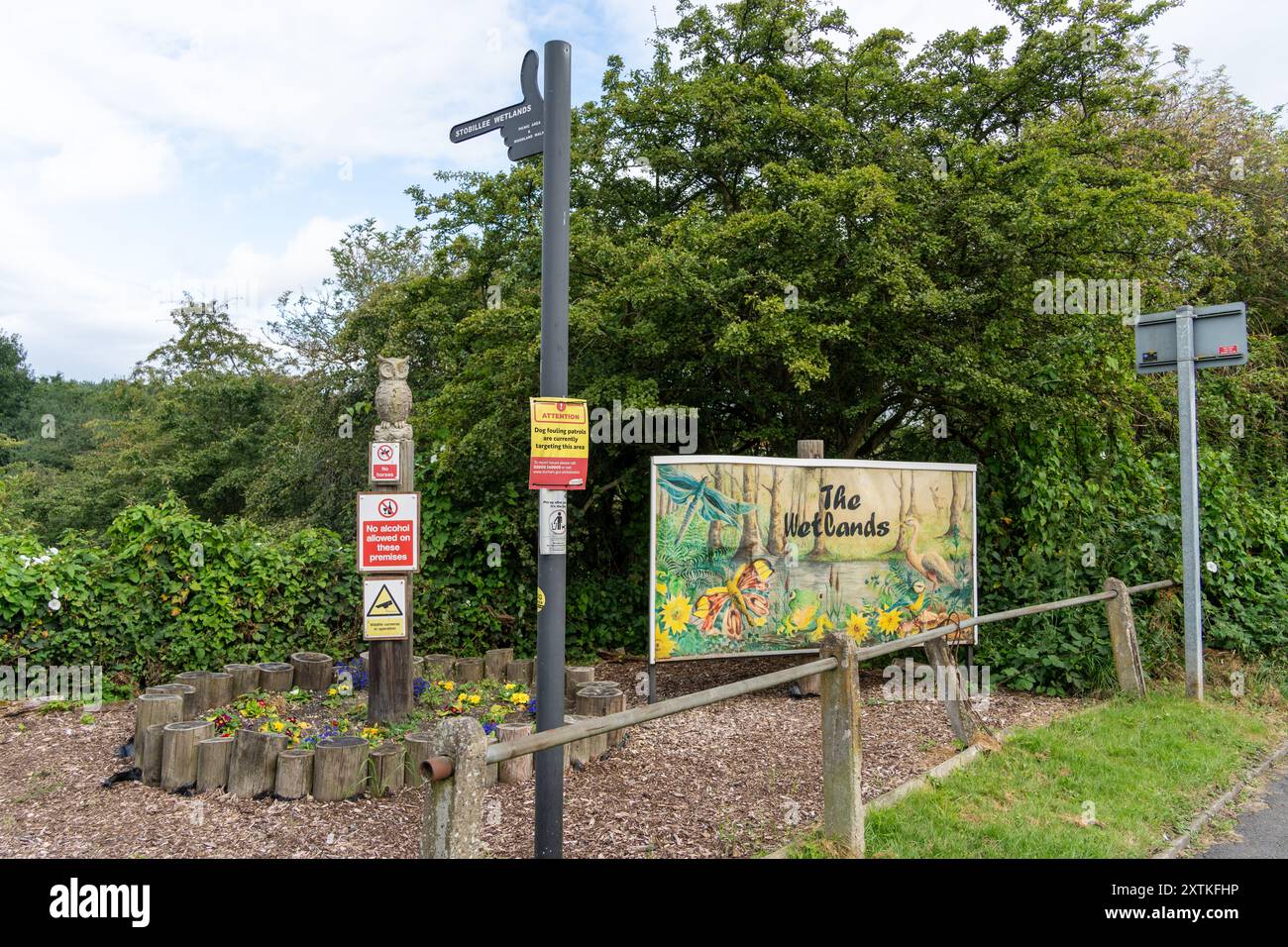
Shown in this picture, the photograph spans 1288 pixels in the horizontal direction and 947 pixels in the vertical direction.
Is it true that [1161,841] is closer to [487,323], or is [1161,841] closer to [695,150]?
[487,323]

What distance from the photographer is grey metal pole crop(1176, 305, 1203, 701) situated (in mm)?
7453

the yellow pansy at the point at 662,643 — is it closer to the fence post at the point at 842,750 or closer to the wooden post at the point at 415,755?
the wooden post at the point at 415,755

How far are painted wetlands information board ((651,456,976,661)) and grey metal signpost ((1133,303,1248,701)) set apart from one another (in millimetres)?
1811

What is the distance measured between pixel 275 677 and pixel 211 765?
6.81ft

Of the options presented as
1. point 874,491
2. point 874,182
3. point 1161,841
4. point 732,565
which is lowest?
point 1161,841

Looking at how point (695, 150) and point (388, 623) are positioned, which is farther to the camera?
point (695, 150)

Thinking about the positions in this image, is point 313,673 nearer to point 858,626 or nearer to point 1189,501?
point 858,626

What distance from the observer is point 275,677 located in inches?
291

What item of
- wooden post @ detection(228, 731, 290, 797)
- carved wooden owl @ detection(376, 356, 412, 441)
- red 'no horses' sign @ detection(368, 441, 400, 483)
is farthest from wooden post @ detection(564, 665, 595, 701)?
wooden post @ detection(228, 731, 290, 797)

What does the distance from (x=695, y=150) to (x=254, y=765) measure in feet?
26.8

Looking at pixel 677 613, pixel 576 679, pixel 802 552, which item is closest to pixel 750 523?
pixel 802 552

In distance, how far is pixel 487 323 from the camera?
30.3 feet

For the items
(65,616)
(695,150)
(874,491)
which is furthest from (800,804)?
(695,150)

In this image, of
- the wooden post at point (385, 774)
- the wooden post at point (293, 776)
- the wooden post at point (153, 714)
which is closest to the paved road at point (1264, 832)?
the wooden post at point (385, 774)
